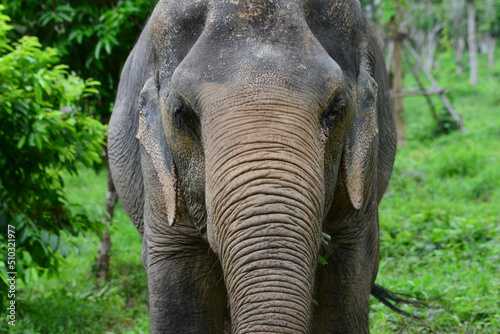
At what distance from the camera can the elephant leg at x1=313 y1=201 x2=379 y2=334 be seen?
300 centimetres

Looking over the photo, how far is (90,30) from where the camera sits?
18.2 ft

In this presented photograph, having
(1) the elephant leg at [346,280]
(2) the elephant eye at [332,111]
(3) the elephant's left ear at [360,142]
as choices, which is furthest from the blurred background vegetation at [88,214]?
(2) the elephant eye at [332,111]

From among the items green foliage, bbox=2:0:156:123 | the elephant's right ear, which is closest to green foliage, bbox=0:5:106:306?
green foliage, bbox=2:0:156:123

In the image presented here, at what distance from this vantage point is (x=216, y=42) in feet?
7.98

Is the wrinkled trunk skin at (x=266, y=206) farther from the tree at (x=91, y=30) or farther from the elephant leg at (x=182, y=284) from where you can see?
the tree at (x=91, y=30)

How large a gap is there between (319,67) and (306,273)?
28.5 inches

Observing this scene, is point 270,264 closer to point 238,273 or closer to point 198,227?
point 238,273

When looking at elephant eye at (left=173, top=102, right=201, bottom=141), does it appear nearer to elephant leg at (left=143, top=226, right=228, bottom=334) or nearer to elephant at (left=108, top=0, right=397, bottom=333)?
elephant at (left=108, top=0, right=397, bottom=333)

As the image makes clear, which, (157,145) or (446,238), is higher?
(157,145)

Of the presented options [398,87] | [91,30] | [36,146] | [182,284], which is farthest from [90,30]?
[398,87]

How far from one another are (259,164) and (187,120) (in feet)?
1.60

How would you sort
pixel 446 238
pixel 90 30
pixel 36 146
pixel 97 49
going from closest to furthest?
pixel 36 146 → pixel 97 49 → pixel 90 30 → pixel 446 238

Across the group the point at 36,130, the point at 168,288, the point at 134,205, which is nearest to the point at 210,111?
the point at 168,288

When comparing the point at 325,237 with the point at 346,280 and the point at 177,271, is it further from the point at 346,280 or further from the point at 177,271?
the point at 177,271
